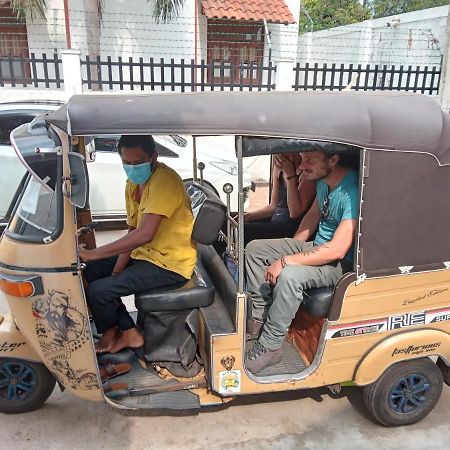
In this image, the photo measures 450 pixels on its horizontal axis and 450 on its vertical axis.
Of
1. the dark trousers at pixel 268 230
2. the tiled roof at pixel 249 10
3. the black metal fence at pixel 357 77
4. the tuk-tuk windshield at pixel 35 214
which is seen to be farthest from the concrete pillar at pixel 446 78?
the tuk-tuk windshield at pixel 35 214

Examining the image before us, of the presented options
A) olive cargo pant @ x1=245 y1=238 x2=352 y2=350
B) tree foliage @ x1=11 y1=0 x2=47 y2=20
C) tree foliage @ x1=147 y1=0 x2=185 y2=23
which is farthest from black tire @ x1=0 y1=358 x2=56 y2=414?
tree foliage @ x1=147 y1=0 x2=185 y2=23

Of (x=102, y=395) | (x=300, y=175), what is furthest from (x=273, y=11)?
(x=102, y=395)

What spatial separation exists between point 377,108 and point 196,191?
1.52 metres

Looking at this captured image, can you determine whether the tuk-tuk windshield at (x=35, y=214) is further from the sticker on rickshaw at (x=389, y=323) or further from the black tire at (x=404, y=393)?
the black tire at (x=404, y=393)

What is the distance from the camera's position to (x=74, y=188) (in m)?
2.33

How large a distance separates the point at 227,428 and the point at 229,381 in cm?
46

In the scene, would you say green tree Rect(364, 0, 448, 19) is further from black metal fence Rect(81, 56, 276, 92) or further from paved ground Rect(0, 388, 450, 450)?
paved ground Rect(0, 388, 450, 450)

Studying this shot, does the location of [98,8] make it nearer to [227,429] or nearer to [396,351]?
[227,429]

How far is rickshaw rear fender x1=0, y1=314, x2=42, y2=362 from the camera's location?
2910 millimetres

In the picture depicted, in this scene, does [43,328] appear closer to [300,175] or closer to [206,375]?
[206,375]

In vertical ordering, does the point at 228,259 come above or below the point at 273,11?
below

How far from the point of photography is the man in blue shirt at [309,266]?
275 centimetres

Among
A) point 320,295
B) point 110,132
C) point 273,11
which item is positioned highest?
point 273,11

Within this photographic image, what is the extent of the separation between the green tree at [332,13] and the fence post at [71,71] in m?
24.4
